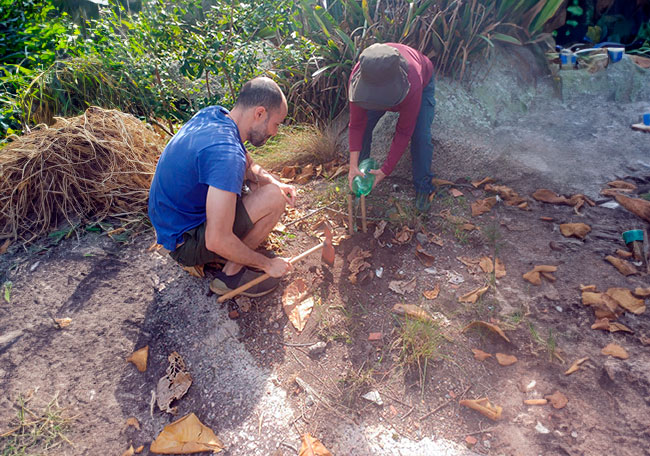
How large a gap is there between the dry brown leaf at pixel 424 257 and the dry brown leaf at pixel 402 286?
17cm

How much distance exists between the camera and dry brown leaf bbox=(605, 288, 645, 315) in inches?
84.9

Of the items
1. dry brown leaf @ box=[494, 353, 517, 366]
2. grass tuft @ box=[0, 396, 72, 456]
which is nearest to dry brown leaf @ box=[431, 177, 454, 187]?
dry brown leaf @ box=[494, 353, 517, 366]

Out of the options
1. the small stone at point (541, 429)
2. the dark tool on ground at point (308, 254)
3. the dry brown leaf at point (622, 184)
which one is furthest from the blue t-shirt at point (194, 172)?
the dry brown leaf at point (622, 184)

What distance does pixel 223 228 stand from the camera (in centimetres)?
198

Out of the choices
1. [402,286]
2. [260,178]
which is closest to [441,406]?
[402,286]

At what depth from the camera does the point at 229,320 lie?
2.39m

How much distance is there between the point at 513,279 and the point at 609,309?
1.64 ft

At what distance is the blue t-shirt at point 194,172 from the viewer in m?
1.93

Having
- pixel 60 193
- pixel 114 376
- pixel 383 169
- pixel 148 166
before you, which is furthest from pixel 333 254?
pixel 60 193

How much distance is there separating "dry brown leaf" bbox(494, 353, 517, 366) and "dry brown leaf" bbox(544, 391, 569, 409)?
213 millimetres

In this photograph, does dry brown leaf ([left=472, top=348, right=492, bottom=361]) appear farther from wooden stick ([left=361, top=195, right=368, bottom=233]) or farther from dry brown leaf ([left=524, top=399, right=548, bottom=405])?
wooden stick ([left=361, top=195, right=368, bottom=233])

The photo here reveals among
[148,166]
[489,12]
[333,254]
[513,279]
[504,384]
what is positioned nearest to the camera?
[504,384]

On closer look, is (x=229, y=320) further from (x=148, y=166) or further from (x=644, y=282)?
(x=644, y=282)

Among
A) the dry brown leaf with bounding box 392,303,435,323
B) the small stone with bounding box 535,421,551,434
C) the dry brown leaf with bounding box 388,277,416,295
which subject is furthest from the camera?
the dry brown leaf with bounding box 388,277,416,295
